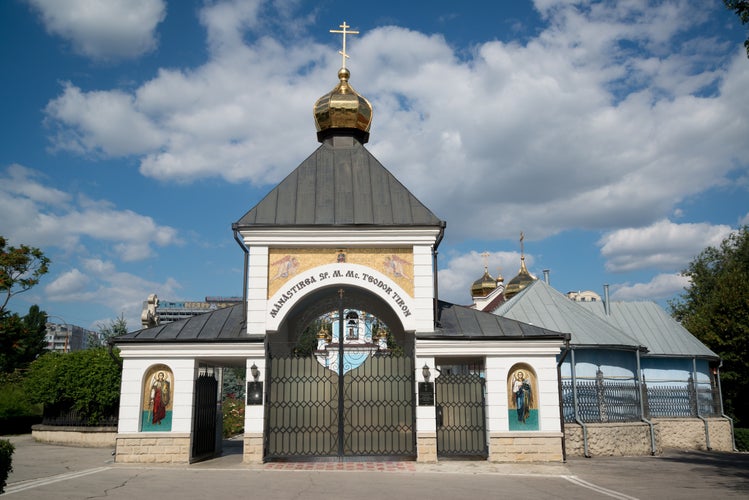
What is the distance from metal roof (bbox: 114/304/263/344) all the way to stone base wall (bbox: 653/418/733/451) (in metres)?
12.5

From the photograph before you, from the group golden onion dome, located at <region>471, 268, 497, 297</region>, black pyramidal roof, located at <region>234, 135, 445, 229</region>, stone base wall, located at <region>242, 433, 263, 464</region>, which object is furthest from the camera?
golden onion dome, located at <region>471, 268, 497, 297</region>

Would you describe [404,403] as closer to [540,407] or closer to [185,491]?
[540,407]

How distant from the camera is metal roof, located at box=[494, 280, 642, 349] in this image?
1730 cm

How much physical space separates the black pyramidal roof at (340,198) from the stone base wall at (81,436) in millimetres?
8875

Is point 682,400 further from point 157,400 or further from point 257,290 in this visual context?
point 157,400

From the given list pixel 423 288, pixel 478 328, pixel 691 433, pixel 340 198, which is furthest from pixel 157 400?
pixel 691 433

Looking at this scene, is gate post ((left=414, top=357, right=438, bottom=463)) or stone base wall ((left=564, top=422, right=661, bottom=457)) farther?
stone base wall ((left=564, top=422, right=661, bottom=457))

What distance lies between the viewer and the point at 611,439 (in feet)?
50.7

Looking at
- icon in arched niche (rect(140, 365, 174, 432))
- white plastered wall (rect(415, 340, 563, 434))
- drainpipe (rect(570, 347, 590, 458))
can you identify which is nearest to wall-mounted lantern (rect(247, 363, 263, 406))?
icon in arched niche (rect(140, 365, 174, 432))

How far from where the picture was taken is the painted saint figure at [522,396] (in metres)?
13.0

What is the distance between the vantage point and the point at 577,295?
148 feet

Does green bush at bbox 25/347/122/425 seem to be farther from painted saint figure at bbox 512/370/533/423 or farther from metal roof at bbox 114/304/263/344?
painted saint figure at bbox 512/370/533/423

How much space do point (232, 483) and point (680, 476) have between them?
8669mm

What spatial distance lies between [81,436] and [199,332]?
300 inches
